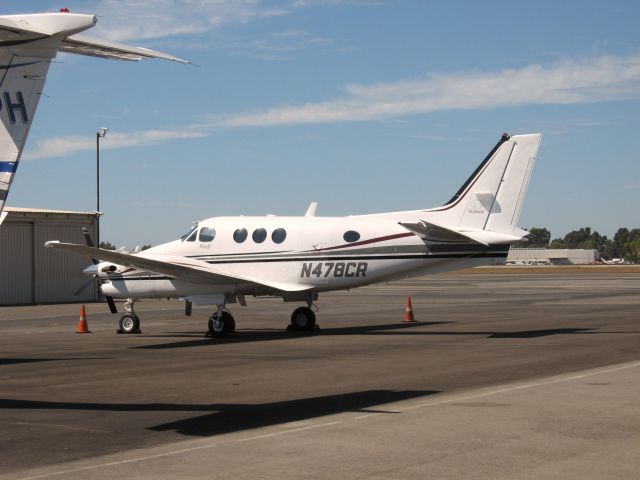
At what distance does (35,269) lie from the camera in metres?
48.8

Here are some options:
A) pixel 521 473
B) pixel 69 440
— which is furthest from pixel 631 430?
pixel 69 440

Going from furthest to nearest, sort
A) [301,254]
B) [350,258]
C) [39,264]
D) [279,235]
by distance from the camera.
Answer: [39,264], [279,235], [301,254], [350,258]

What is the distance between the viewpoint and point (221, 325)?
81.3 ft

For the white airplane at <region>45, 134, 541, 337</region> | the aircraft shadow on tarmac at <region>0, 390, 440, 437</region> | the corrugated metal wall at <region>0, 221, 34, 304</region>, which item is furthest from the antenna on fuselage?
the corrugated metal wall at <region>0, 221, 34, 304</region>

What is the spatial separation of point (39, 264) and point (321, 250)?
2786 centimetres

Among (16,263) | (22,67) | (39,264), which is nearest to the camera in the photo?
(22,67)

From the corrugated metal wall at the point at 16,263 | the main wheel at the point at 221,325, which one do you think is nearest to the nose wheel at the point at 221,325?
the main wheel at the point at 221,325

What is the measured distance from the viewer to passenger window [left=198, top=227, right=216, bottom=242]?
26.1 m

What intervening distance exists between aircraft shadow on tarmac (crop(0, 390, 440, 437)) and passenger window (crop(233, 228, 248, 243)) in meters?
12.5

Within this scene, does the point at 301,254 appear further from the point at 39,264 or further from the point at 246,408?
the point at 39,264

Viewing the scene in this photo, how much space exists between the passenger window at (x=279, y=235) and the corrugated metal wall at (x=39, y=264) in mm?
25460

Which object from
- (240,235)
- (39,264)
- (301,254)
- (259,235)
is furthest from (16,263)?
(301,254)

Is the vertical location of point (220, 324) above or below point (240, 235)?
below

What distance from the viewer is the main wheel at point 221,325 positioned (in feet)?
81.4
